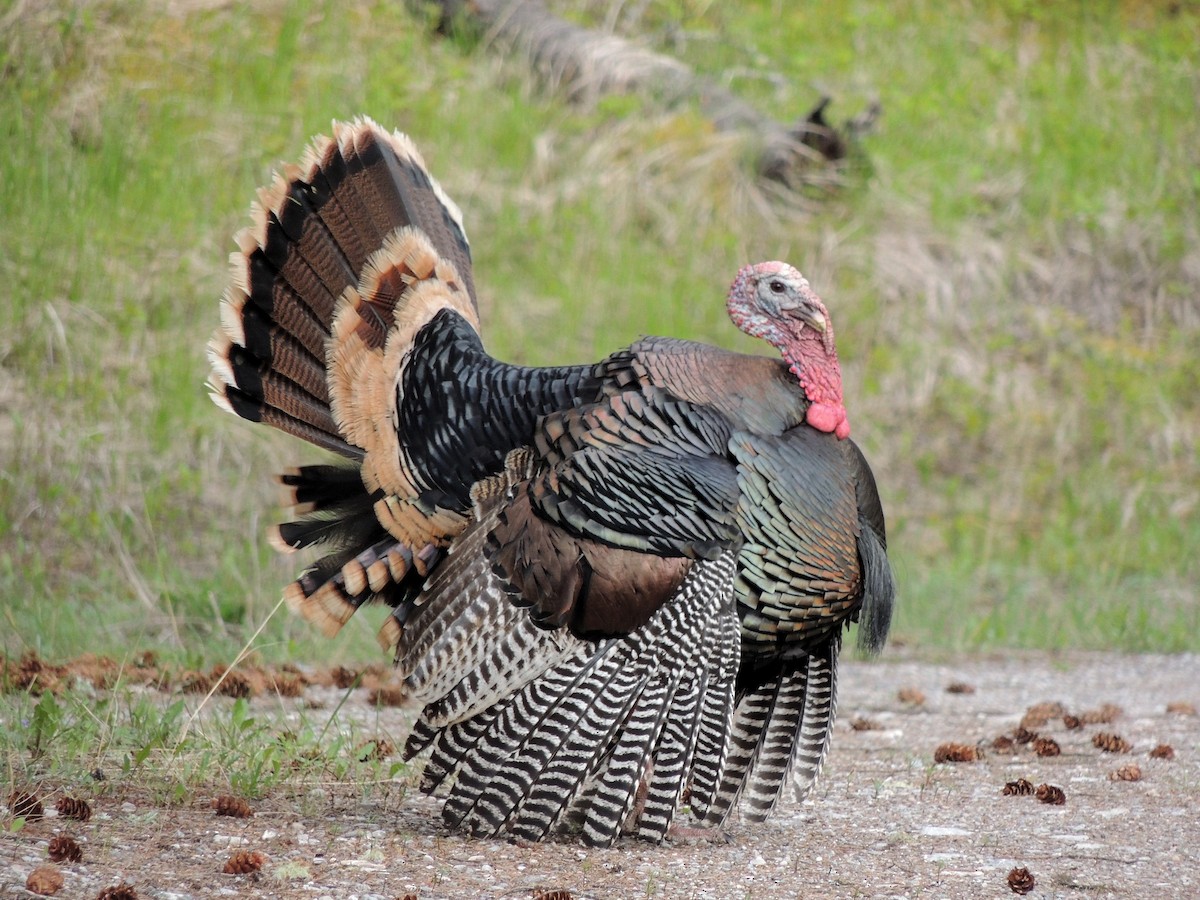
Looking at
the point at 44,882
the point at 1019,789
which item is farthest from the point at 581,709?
the point at 1019,789

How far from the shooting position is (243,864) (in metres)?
2.97

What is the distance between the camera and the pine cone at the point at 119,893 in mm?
2689

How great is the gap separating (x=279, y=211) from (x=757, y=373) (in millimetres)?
1612

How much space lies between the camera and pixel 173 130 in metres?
8.16

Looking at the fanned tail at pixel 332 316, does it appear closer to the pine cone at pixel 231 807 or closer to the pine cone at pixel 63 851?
the pine cone at pixel 231 807

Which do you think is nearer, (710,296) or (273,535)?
(273,535)

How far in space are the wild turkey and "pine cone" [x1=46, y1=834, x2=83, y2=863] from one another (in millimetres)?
927

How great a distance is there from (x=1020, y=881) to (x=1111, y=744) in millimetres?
1660

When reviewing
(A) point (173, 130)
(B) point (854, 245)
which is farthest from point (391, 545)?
(B) point (854, 245)

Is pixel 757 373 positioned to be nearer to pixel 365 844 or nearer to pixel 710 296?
pixel 365 844

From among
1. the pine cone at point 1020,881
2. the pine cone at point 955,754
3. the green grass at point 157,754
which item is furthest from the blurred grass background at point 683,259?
the pine cone at point 1020,881

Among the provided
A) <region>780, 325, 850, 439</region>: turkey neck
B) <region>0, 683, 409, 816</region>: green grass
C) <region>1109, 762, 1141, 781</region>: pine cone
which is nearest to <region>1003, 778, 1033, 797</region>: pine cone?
<region>1109, 762, 1141, 781</region>: pine cone

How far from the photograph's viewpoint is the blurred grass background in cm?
679

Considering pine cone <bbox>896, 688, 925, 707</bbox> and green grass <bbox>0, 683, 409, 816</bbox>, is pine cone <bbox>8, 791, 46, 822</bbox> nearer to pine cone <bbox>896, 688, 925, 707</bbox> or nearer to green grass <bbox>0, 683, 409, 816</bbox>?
green grass <bbox>0, 683, 409, 816</bbox>
